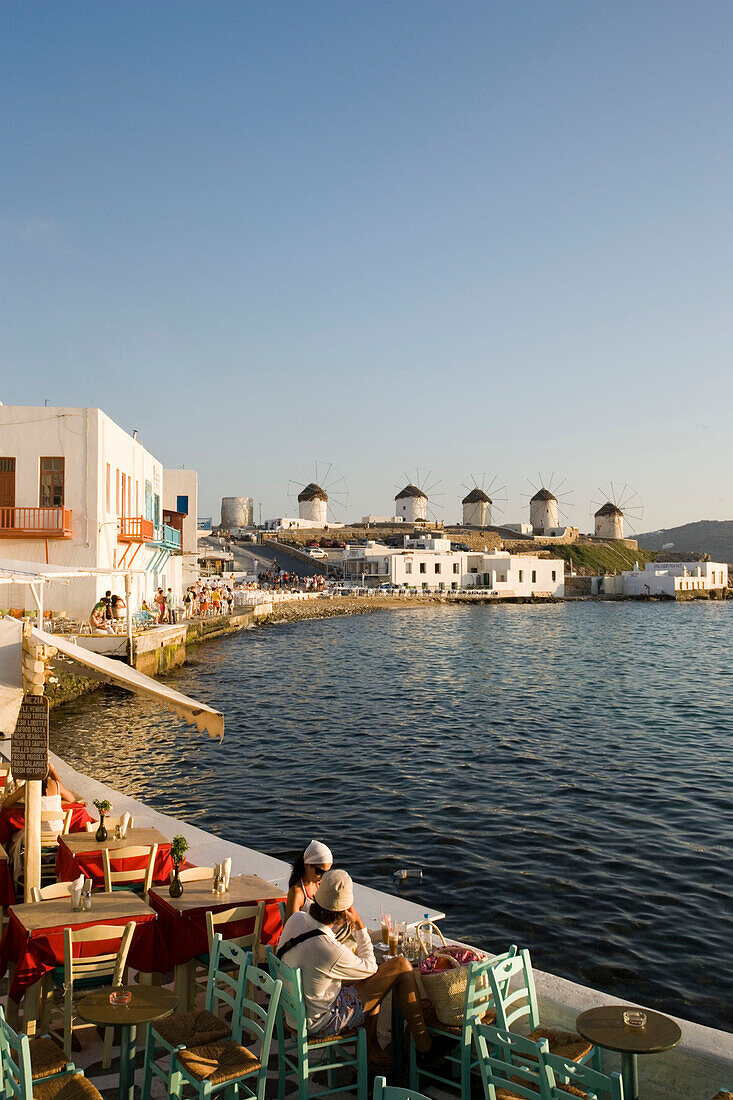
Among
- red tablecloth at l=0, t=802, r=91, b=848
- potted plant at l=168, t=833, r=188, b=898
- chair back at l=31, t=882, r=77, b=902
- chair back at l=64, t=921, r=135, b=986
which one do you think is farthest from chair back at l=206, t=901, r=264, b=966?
red tablecloth at l=0, t=802, r=91, b=848

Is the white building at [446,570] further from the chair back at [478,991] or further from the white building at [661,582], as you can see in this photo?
the chair back at [478,991]

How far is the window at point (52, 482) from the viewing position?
29.8m

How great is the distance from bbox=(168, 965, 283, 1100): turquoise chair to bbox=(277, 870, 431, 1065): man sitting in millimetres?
309

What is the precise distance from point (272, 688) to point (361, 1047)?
2508 centimetres

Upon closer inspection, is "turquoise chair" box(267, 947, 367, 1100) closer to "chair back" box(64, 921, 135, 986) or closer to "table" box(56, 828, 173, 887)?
"chair back" box(64, 921, 135, 986)

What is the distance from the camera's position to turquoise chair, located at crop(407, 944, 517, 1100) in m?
5.02

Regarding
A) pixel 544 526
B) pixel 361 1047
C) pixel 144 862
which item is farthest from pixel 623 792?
pixel 544 526

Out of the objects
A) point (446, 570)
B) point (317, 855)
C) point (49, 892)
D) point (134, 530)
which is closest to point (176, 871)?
point (49, 892)

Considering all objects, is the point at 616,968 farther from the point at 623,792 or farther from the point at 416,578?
the point at 416,578

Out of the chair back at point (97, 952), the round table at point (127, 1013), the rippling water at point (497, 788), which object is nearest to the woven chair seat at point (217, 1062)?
the round table at point (127, 1013)

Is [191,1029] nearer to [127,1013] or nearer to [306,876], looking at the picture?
[127,1013]

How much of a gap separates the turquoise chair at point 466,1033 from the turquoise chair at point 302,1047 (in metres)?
0.32

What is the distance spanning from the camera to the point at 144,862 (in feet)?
25.7

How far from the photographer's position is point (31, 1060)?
4.72 m
